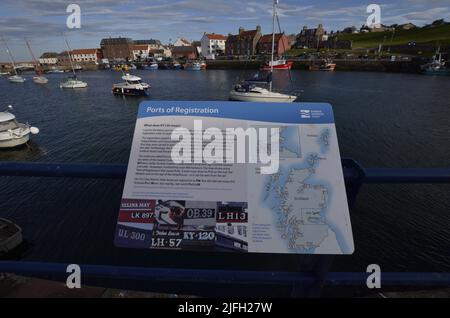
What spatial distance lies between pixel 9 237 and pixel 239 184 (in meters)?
14.3

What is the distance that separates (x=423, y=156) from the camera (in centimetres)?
2134

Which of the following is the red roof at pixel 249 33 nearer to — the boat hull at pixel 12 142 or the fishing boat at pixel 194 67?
the fishing boat at pixel 194 67

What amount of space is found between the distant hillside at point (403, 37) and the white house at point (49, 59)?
149 meters

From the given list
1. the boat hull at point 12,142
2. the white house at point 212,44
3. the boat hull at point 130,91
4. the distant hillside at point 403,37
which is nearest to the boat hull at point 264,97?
the boat hull at point 130,91

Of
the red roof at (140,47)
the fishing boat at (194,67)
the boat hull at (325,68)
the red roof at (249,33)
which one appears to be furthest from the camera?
the red roof at (140,47)

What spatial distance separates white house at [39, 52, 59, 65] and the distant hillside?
149 metres

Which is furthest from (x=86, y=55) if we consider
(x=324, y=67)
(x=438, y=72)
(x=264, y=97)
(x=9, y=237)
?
(x=9, y=237)

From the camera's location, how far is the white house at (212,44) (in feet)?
415

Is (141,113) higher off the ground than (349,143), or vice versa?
(141,113)

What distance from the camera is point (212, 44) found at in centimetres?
12888

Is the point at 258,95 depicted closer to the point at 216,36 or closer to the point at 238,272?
the point at 238,272
